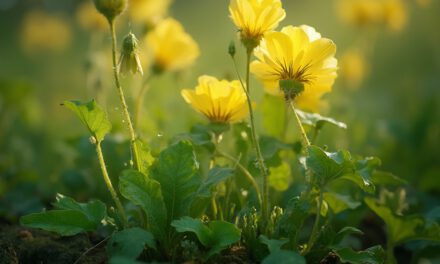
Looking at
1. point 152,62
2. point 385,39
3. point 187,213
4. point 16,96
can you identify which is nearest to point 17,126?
point 16,96

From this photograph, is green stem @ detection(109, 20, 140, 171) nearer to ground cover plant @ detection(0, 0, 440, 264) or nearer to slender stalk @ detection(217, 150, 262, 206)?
ground cover plant @ detection(0, 0, 440, 264)

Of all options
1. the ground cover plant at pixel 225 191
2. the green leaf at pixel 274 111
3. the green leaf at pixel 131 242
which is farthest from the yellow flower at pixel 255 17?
the green leaf at pixel 274 111

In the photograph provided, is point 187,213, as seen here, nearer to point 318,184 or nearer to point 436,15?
point 318,184

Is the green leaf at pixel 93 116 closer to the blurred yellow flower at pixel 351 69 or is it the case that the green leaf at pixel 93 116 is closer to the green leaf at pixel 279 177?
the green leaf at pixel 279 177

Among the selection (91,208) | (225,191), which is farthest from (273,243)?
(91,208)

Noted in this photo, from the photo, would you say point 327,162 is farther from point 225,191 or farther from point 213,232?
point 225,191

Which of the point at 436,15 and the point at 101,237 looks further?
the point at 436,15
